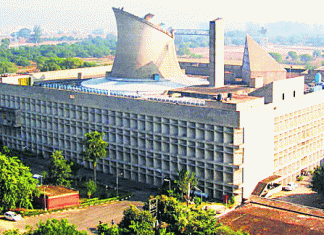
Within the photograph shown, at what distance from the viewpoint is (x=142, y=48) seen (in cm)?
7150

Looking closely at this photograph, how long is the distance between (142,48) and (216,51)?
1034 cm

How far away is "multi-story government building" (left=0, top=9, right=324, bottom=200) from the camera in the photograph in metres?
55.0

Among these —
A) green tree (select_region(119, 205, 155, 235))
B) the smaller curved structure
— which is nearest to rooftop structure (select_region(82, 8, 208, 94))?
the smaller curved structure

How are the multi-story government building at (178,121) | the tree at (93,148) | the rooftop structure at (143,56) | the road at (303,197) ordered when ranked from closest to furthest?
1. the multi-story government building at (178,121)
2. the road at (303,197)
3. the tree at (93,148)
4. the rooftop structure at (143,56)

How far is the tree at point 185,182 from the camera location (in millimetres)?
52906

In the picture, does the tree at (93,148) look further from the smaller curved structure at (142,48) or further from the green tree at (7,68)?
the green tree at (7,68)

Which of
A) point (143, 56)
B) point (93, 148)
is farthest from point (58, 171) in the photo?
point (143, 56)

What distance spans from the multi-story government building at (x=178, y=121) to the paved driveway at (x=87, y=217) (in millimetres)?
7409

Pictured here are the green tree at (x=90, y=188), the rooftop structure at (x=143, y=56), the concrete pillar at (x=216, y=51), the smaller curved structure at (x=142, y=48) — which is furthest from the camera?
the smaller curved structure at (x=142, y=48)

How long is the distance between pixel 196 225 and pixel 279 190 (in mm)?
18350

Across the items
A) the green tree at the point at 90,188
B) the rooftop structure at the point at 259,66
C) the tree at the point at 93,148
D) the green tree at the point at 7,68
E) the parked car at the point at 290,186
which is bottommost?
the parked car at the point at 290,186

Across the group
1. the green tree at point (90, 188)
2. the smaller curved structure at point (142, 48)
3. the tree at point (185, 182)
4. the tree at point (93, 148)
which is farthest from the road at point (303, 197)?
the smaller curved structure at point (142, 48)

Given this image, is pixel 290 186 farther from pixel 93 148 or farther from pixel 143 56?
pixel 143 56

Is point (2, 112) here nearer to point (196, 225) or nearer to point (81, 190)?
point (81, 190)
